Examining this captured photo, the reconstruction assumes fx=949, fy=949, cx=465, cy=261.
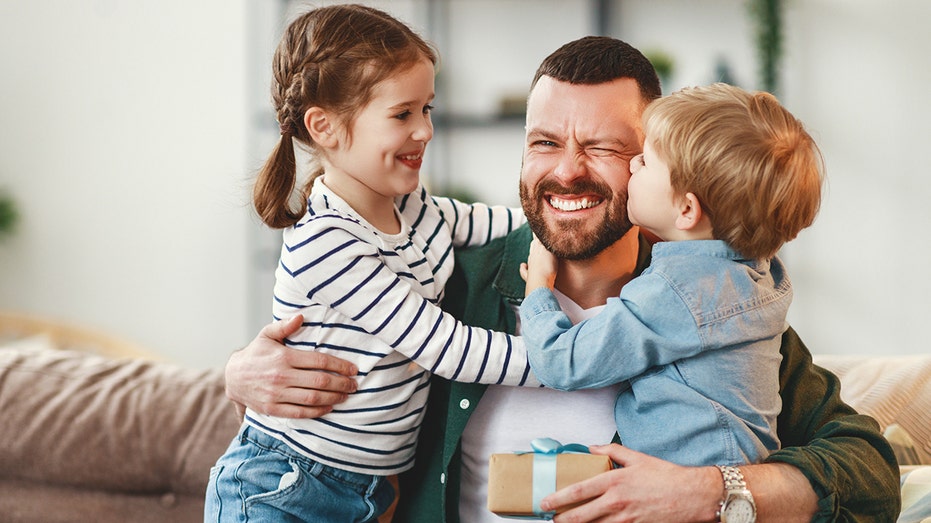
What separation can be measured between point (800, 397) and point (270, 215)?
957 mm

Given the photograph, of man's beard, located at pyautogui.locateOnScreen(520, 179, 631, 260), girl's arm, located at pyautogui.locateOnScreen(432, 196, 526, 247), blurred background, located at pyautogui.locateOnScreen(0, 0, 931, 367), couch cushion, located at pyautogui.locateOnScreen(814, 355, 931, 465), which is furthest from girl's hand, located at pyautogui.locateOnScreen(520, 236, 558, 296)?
blurred background, located at pyautogui.locateOnScreen(0, 0, 931, 367)

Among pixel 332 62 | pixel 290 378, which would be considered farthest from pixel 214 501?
pixel 332 62

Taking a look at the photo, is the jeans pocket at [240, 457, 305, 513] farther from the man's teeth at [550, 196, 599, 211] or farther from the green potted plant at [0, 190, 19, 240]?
the green potted plant at [0, 190, 19, 240]

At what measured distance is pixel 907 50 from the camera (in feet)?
15.3

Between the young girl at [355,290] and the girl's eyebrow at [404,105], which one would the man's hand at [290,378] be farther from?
the girl's eyebrow at [404,105]

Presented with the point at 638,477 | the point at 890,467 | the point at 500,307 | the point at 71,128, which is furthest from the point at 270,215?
the point at 71,128

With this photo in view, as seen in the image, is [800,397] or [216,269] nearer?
[800,397]

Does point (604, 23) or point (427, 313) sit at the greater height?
point (604, 23)

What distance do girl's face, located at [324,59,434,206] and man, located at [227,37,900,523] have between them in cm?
21

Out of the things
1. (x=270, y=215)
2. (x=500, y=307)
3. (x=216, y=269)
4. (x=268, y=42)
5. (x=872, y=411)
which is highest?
(x=268, y=42)

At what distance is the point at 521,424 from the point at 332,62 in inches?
27.1

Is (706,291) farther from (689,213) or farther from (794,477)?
(794,477)

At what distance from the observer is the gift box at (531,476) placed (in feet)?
4.24

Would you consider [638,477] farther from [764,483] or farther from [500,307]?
[500,307]
